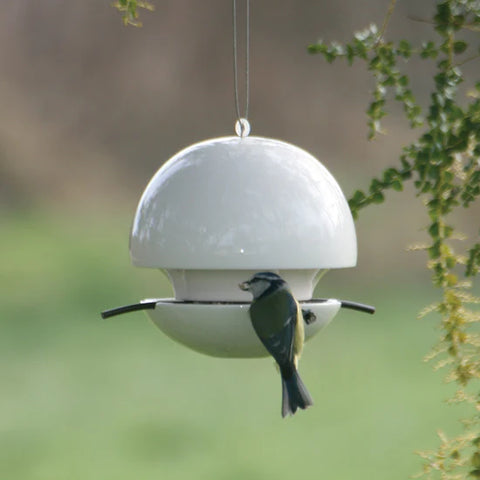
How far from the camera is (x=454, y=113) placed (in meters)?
1.63

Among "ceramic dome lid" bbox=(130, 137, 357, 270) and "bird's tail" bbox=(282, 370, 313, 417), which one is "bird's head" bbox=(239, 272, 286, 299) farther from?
"bird's tail" bbox=(282, 370, 313, 417)

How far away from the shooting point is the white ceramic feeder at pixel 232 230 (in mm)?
1664

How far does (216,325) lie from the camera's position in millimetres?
1701

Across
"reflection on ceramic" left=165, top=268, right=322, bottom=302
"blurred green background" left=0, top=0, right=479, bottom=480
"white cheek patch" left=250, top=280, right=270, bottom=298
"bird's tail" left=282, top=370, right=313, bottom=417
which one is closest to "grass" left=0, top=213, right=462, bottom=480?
"blurred green background" left=0, top=0, right=479, bottom=480

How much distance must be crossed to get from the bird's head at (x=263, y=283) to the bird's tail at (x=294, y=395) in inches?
6.3

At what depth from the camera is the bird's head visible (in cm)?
163

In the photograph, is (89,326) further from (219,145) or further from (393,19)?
(219,145)

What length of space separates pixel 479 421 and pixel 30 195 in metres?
9.16

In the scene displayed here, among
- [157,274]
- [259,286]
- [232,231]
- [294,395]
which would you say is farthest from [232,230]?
[157,274]

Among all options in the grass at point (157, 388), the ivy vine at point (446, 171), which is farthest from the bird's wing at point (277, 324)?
the grass at point (157, 388)

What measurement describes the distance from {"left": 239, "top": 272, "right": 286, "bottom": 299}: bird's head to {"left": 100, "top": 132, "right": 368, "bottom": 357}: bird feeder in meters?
0.02

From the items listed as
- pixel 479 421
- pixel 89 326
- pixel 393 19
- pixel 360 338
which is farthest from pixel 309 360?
pixel 479 421

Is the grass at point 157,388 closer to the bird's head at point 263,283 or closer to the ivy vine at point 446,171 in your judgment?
the ivy vine at point 446,171

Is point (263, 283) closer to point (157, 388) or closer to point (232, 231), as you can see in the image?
point (232, 231)
